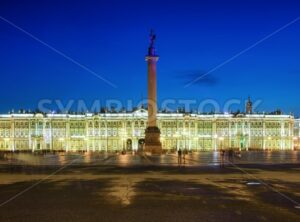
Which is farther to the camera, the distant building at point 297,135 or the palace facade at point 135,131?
the distant building at point 297,135

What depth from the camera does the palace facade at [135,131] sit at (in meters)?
155

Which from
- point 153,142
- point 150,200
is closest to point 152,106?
point 153,142

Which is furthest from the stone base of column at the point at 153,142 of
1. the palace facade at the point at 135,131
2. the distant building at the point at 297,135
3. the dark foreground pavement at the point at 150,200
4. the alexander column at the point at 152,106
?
the distant building at the point at 297,135

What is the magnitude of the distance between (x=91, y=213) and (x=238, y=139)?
149834mm

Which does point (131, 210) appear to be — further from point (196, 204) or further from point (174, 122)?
point (174, 122)

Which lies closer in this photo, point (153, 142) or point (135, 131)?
point (153, 142)

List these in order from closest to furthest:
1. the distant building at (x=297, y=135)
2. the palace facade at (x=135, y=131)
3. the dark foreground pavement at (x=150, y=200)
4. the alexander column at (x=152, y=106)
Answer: the dark foreground pavement at (x=150, y=200) → the alexander column at (x=152, y=106) → the palace facade at (x=135, y=131) → the distant building at (x=297, y=135)

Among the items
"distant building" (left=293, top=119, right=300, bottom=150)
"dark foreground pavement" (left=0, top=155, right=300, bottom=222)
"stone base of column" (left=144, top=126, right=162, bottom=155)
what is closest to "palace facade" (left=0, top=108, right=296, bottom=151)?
"distant building" (left=293, top=119, right=300, bottom=150)

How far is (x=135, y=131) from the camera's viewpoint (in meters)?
158

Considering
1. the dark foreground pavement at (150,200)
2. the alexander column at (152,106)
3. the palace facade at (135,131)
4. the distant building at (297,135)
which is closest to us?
the dark foreground pavement at (150,200)

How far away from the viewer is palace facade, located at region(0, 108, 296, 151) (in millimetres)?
155250

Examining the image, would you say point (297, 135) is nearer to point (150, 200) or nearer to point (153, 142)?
point (153, 142)

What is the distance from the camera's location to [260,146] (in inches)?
6358

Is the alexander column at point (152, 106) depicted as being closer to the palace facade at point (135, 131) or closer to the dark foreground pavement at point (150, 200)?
the dark foreground pavement at point (150, 200)
